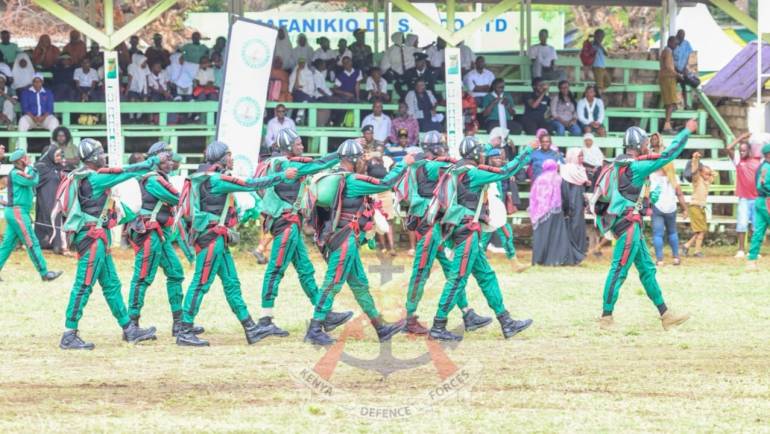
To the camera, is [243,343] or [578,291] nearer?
[243,343]

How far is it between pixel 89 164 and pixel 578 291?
273 inches

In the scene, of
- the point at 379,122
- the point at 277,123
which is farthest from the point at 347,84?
the point at 277,123

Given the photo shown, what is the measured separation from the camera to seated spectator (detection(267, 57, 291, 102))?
77.6 feet

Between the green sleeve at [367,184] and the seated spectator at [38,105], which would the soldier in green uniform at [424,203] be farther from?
the seated spectator at [38,105]

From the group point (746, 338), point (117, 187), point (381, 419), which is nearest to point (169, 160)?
point (117, 187)

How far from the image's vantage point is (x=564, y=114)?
2373 centimetres

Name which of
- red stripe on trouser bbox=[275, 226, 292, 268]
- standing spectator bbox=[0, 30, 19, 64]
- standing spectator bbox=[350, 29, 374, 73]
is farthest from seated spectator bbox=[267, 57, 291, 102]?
red stripe on trouser bbox=[275, 226, 292, 268]

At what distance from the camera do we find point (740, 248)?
68.7 feet

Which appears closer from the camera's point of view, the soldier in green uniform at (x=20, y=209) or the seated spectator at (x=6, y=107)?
the soldier in green uniform at (x=20, y=209)

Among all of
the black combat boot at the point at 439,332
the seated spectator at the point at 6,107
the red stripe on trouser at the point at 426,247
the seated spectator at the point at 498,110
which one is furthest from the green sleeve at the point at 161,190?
the seated spectator at the point at 498,110

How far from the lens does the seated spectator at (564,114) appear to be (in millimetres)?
23703

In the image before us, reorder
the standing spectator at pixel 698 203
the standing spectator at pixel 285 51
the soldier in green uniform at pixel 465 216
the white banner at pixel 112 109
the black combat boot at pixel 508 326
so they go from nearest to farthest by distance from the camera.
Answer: the soldier in green uniform at pixel 465 216, the black combat boot at pixel 508 326, the standing spectator at pixel 698 203, the white banner at pixel 112 109, the standing spectator at pixel 285 51

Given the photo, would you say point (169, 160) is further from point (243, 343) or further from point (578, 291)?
point (578, 291)

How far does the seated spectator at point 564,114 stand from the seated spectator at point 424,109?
78.1 inches
